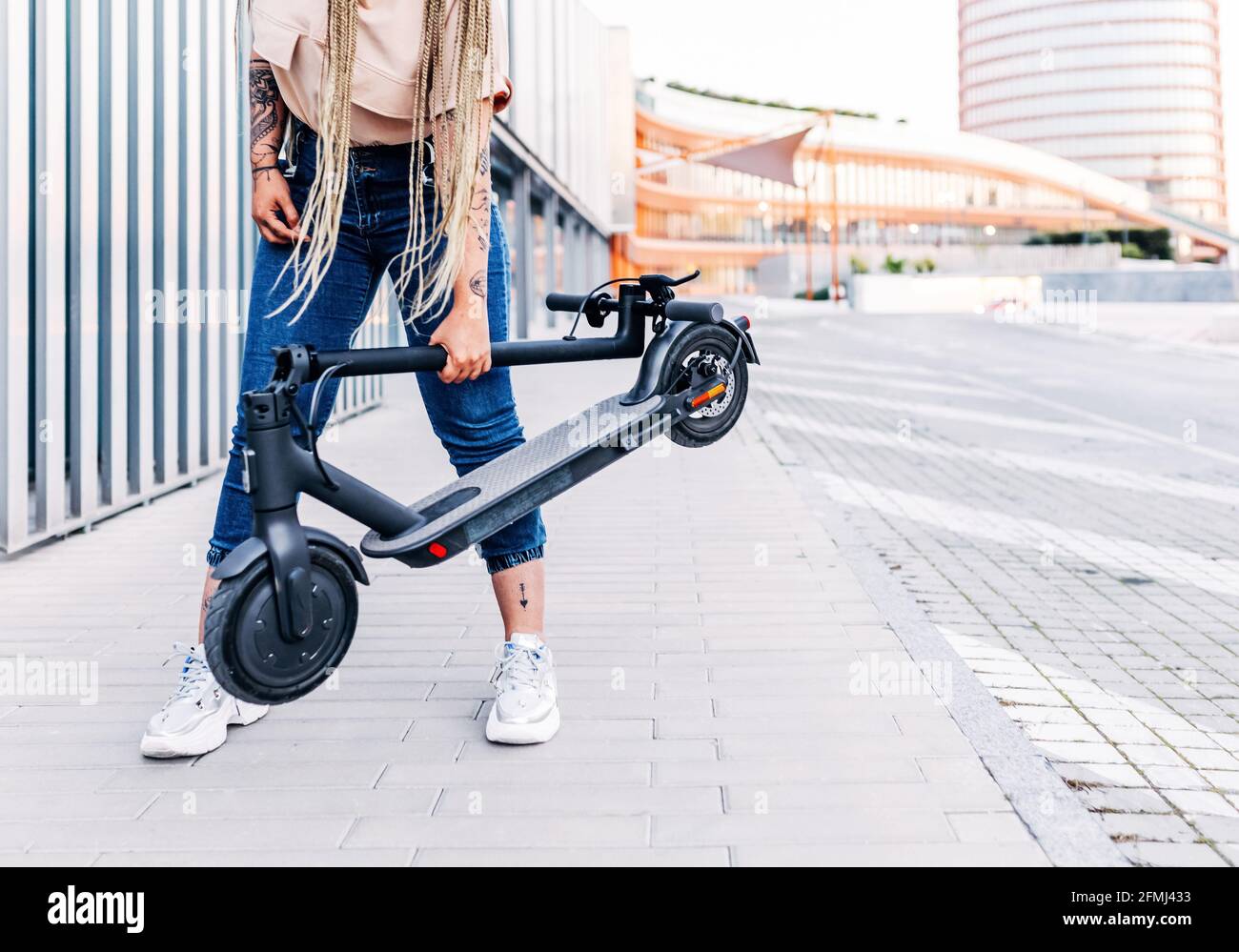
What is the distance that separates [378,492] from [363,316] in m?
0.50

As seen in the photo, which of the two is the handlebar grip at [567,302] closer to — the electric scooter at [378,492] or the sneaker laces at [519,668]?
the electric scooter at [378,492]

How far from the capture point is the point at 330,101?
7.84 feet

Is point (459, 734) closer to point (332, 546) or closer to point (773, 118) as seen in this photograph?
point (332, 546)

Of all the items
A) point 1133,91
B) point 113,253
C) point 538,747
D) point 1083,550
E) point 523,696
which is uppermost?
point 1133,91

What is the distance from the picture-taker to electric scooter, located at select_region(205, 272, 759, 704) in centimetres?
222

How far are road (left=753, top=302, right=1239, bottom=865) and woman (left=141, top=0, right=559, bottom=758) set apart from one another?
1302 millimetres

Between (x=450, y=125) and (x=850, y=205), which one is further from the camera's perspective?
(x=850, y=205)

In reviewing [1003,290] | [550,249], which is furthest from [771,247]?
[550,249]

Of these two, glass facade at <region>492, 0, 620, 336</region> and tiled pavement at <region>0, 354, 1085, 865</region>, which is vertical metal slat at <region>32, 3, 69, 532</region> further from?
glass facade at <region>492, 0, 620, 336</region>

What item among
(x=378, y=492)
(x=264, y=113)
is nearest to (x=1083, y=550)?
(x=378, y=492)

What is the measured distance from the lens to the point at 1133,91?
138m
